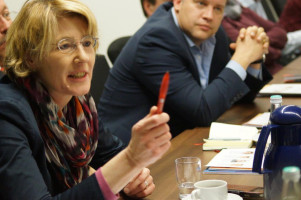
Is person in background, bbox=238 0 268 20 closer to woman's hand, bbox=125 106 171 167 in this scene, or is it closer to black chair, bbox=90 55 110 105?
black chair, bbox=90 55 110 105

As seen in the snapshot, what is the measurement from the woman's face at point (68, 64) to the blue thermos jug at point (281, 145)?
567 mm

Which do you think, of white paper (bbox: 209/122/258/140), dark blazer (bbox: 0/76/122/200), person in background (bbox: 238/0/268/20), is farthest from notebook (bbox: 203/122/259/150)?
person in background (bbox: 238/0/268/20)

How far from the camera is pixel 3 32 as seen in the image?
2.10 meters

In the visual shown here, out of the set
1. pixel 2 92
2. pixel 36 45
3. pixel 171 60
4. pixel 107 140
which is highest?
pixel 36 45

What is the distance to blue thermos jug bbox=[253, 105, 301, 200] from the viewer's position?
1.08 metres

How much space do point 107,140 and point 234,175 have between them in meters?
0.51

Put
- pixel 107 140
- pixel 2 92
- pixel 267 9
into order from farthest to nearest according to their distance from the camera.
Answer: pixel 267 9 < pixel 107 140 < pixel 2 92

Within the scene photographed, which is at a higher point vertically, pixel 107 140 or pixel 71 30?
pixel 71 30

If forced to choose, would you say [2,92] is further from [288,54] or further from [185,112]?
[288,54]

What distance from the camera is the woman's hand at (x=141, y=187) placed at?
1349mm

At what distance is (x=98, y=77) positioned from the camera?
8.94ft

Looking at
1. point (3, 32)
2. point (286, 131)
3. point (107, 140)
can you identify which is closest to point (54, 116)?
point (107, 140)

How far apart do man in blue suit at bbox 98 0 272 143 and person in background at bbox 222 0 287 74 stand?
3.54 feet

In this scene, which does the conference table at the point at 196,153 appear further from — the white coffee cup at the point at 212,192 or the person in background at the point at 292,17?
the person in background at the point at 292,17
